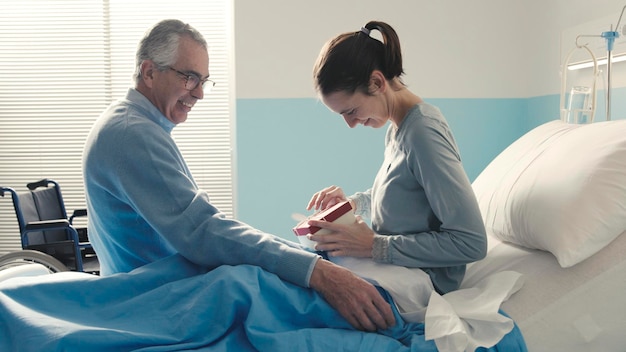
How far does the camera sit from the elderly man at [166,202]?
4.79 ft

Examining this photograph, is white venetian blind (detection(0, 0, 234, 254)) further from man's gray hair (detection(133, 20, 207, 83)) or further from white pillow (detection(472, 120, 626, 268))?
white pillow (detection(472, 120, 626, 268))

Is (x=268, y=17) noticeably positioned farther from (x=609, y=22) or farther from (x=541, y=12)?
(x=609, y=22)

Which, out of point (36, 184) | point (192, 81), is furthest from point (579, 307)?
point (36, 184)

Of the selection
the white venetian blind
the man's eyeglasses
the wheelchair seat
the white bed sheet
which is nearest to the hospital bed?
the white bed sheet

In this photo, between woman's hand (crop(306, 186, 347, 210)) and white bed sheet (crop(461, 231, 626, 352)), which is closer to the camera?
white bed sheet (crop(461, 231, 626, 352))

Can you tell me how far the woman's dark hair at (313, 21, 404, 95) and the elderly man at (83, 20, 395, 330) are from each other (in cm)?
40

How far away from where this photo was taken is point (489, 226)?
182 centimetres

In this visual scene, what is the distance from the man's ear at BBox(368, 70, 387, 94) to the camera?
1.66m

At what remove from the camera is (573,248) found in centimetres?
149

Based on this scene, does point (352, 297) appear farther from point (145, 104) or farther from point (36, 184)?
point (36, 184)

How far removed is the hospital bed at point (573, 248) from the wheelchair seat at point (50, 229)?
2.11 metres

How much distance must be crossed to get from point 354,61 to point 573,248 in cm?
66

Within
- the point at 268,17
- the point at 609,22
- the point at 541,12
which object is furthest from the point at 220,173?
the point at 609,22

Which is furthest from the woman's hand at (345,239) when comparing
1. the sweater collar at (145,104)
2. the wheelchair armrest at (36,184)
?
the wheelchair armrest at (36,184)
